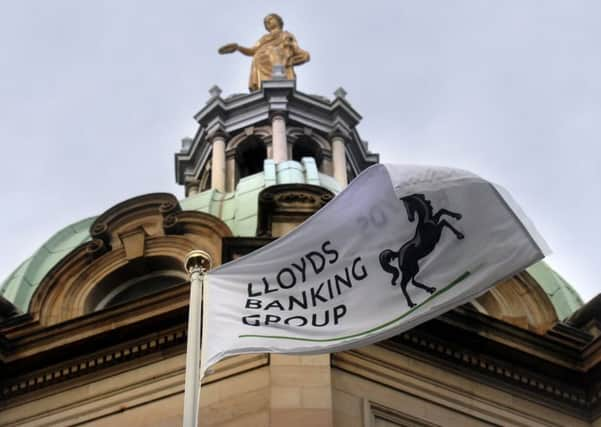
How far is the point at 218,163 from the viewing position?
41.3m

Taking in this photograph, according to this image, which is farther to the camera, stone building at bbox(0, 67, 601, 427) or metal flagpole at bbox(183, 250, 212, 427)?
stone building at bbox(0, 67, 601, 427)

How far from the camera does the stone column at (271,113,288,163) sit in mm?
40062

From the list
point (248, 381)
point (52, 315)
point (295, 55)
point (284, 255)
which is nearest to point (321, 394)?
point (248, 381)

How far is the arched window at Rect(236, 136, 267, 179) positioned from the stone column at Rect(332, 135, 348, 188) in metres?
1.96

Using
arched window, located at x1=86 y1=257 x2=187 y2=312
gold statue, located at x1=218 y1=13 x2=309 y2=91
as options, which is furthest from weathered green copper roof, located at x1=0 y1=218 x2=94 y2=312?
gold statue, located at x1=218 y1=13 x2=309 y2=91

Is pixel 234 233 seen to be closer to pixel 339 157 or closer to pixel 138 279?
pixel 138 279

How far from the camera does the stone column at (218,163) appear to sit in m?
40.0

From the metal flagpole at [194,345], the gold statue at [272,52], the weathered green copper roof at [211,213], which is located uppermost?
the gold statue at [272,52]

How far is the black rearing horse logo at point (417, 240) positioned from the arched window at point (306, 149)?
73.4 ft

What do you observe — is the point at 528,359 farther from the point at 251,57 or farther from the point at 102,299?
the point at 251,57

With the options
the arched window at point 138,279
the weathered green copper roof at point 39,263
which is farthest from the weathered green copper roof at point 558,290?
the weathered green copper roof at point 39,263

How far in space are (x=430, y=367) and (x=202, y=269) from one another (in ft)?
20.6

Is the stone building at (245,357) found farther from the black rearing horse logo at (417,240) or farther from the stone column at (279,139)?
the stone column at (279,139)

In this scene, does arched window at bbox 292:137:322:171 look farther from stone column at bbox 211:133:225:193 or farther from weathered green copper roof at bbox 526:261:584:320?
weathered green copper roof at bbox 526:261:584:320
